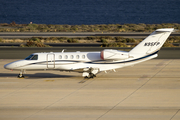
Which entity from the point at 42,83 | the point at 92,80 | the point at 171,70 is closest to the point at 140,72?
the point at 171,70

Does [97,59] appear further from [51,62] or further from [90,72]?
[51,62]

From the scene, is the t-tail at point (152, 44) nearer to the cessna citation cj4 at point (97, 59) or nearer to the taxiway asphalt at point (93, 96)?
the cessna citation cj4 at point (97, 59)

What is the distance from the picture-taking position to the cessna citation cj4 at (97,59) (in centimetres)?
2486

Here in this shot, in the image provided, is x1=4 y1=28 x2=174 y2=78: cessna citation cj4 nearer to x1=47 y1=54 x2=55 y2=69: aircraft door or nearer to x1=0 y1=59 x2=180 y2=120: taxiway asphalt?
x1=47 y1=54 x2=55 y2=69: aircraft door

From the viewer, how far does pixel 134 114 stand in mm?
15922

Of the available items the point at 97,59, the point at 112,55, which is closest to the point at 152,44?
the point at 112,55

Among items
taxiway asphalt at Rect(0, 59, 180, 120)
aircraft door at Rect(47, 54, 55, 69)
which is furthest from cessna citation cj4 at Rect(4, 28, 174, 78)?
taxiway asphalt at Rect(0, 59, 180, 120)

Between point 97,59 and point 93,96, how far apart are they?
244 inches

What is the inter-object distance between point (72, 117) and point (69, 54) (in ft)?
35.3

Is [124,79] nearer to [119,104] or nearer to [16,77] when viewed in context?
[119,104]

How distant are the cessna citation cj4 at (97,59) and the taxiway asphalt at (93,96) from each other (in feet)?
3.66

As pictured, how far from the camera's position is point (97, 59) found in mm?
25375

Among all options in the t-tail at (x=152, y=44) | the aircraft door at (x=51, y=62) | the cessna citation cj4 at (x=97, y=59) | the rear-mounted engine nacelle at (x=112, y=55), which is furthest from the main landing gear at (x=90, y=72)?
the t-tail at (x=152, y=44)

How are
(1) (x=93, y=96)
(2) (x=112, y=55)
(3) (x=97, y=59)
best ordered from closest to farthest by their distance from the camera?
(1) (x=93, y=96) → (2) (x=112, y=55) → (3) (x=97, y=59)
